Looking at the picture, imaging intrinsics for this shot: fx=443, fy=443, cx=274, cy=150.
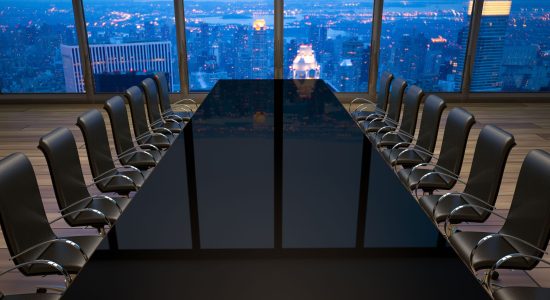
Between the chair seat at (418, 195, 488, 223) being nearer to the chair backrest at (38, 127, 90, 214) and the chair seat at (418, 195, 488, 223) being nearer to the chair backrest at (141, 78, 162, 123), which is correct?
the chair backrest at (38, 127, 90, 214)

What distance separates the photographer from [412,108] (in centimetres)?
354

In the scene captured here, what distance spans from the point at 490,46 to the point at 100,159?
6.31 meters

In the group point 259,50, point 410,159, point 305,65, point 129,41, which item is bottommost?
point 410,159

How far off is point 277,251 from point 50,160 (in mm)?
1300

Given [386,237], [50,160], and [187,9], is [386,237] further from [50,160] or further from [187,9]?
[187,9]

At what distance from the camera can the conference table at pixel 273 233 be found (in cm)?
131

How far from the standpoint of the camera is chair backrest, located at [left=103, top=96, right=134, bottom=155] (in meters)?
3.02

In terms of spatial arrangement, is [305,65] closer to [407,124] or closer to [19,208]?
[407,124]

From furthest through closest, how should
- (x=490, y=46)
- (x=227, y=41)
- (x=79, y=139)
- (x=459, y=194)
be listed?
(x=227, y=41) → (x=490, y=46) → (x=79, y=139) → (x=459, y=194)

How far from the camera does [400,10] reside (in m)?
6.77

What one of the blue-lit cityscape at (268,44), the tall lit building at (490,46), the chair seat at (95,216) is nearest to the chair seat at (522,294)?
the chair seat at (95,216)

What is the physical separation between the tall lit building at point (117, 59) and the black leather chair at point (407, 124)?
4.22 metres

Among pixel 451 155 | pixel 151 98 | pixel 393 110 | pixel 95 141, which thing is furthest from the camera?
pixel 393 110

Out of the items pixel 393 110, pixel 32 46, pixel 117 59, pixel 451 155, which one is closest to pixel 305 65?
pixel 117 59
